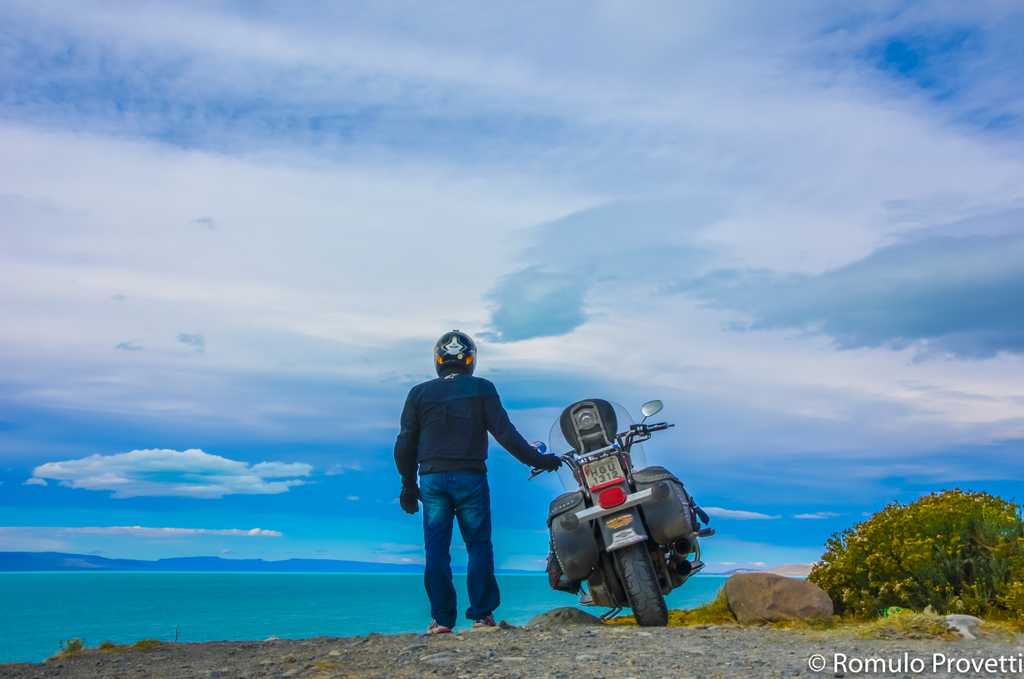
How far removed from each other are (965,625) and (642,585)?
2.96 metres

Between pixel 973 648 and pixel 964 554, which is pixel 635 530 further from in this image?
pixel 964 554

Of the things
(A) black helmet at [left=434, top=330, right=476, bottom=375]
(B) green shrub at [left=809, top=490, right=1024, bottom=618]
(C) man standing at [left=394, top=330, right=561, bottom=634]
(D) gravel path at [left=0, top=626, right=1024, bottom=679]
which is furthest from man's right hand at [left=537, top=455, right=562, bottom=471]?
(B) green shrub at [left=809, top=490, right=1024, bottom=618]

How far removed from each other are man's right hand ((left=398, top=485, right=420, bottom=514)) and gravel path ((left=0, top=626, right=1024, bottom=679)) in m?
1.71

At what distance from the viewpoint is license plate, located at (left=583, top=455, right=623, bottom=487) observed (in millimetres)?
9695

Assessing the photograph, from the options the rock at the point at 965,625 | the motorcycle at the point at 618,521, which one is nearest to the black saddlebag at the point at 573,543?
the motorcycle at the point at 618,521

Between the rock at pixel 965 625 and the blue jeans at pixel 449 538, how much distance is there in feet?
14.3

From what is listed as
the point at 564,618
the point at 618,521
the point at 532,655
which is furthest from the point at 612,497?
the point at 532,655

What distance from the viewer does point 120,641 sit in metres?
9.97

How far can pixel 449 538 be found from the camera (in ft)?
33.0

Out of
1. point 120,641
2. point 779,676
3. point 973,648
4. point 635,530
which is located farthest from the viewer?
point 120,641

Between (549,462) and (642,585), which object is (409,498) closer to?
(549,462)

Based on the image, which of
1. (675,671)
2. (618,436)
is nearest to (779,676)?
(675,671)

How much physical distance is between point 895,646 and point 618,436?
3346 mm

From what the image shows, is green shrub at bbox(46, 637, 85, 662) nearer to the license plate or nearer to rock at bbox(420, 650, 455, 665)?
rock at bbox(420, 650, 455, 665)
